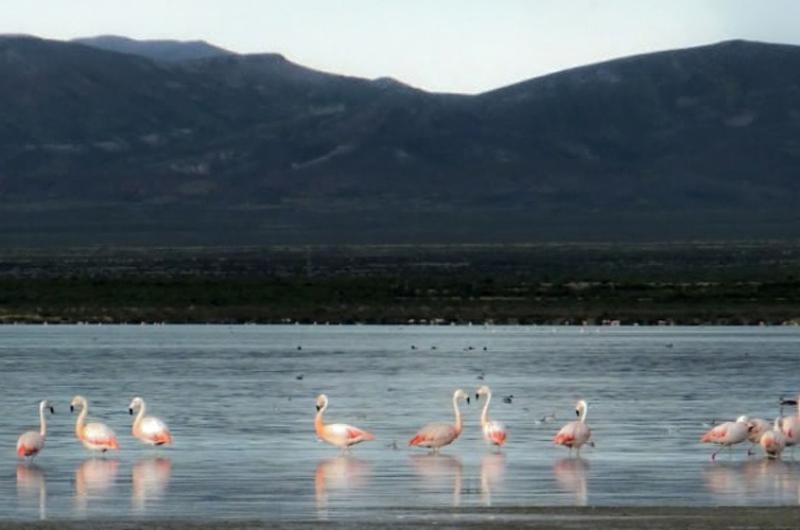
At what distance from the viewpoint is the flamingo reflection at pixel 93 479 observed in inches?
689

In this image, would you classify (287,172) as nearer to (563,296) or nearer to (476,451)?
(563,296)

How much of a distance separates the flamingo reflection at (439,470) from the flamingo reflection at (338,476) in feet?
1.66

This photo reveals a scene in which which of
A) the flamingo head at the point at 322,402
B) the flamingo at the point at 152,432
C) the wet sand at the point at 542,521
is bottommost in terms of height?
the wet sand at the point at 542,521

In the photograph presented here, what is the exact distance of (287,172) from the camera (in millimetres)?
195000

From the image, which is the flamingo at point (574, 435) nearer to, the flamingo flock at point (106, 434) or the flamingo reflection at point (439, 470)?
the flamingo reflection at point (439, 470)

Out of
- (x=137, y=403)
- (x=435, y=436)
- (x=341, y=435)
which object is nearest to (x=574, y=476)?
(x=435, y=436)

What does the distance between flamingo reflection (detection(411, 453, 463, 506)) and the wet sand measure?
1.05 metres

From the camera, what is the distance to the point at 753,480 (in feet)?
62.1

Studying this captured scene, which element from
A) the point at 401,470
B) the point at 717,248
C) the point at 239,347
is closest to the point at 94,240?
the point at 717,248

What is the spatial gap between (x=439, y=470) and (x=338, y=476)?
1.16 metres

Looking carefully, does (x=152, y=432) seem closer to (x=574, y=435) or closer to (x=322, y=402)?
(x=322, y=402)

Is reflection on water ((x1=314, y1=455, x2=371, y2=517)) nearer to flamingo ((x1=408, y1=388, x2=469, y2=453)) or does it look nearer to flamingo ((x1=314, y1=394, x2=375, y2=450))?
flamingo ((x1=314, y1=394, x2=375, y2=450))

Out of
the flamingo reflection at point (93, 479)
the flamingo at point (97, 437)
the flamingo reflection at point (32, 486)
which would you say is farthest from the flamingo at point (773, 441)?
the flamingo reflection at point (32, 486)

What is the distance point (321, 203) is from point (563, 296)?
11460 centimetres
